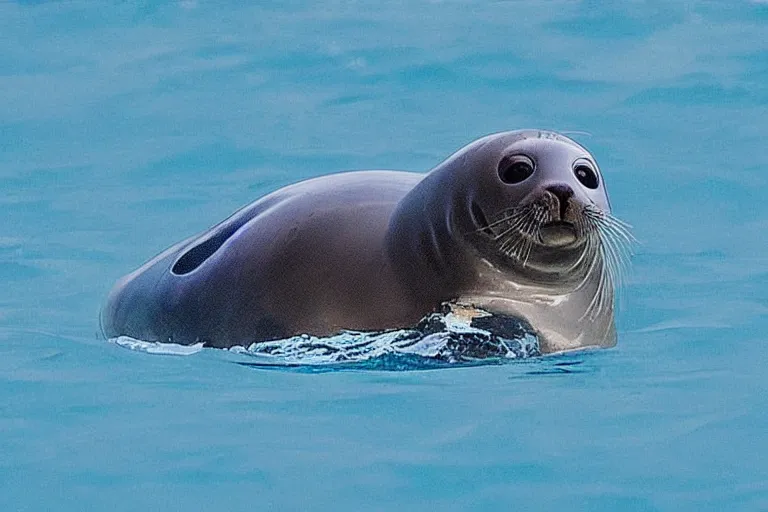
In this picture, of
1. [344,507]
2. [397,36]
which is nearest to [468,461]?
[344,507]

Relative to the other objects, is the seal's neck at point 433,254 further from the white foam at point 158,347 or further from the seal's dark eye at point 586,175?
the white foam at point 158,347

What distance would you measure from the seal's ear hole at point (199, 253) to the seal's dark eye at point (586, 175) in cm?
126

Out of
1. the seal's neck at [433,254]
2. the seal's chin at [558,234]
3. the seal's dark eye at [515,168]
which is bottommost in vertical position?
the seal's neck at [433,254]

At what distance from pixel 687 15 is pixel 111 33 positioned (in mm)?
3614

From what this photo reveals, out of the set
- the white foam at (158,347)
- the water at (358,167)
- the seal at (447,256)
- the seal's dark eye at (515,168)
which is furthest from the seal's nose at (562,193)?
the white foam at (158,347)

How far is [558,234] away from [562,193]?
0.14 metres

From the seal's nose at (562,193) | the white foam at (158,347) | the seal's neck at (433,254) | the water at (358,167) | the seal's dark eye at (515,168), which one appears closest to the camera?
the water at (358,167)

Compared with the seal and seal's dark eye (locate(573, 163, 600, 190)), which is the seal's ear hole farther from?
seal's dark eye (locate(573, 163, 600, 190))

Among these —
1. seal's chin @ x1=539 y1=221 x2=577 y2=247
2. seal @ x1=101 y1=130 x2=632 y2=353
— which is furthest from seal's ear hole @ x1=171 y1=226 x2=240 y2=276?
seal's chin @ x1=539 y1=221 x2=577 y2=247

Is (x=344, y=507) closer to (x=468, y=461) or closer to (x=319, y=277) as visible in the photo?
(x=468, y=461)

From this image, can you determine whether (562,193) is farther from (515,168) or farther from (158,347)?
Result: (158,347)

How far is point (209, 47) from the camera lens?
455 inches

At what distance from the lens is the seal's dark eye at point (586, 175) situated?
18.1ft

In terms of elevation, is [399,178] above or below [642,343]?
above
